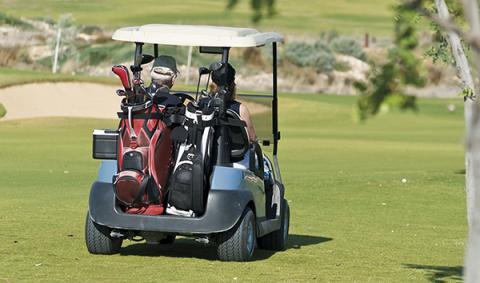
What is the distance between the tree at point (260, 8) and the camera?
4.67 meters

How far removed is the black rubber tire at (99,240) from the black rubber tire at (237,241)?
904 mm

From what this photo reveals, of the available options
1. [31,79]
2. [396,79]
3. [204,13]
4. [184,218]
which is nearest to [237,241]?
[184,218]

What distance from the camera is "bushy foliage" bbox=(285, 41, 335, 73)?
199 feet

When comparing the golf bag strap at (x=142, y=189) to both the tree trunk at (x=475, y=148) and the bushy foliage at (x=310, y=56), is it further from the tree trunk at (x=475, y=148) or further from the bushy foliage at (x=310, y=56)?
the bushy foliage at (x=310, y=56)

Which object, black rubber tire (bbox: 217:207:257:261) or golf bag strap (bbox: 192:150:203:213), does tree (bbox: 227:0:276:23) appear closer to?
golf bag strap (bbox: 192:150:203:213)

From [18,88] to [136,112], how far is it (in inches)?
1137

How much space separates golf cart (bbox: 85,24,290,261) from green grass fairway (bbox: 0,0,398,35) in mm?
64711

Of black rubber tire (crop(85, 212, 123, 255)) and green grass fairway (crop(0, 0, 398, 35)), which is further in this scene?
green grass fairway (crop(0, 0, 398, 35))

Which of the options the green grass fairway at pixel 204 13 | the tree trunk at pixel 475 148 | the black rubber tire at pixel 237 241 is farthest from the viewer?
the green grass fairway at pixel 204 13

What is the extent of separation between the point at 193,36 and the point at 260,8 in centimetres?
580

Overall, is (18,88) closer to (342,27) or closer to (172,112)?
(172,112)

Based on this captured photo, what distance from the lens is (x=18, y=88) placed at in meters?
38.4

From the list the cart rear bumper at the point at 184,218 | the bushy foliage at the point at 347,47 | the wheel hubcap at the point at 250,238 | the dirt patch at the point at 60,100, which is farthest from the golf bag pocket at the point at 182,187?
the bushy foliage at the point at 347,47

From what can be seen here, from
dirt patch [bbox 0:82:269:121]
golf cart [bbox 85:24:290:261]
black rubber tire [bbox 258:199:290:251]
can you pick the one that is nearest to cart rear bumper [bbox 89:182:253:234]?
golf cart [bbox 85:24:290:261]
